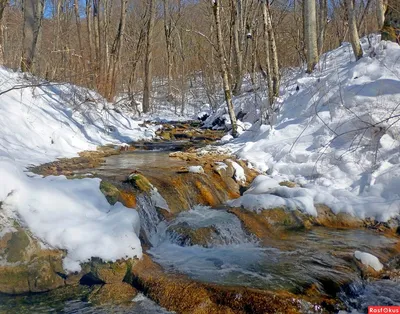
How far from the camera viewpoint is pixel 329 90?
8.59m

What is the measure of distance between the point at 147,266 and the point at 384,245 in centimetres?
293

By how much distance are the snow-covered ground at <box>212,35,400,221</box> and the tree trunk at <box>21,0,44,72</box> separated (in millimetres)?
6188

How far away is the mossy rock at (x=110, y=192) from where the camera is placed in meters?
4.99

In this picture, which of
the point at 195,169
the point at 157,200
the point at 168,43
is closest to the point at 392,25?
the point at 195,169

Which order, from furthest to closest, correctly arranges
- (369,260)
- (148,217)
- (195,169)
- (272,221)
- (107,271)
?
(195,169) < (272,221) < (148,217) < (369,260) < (107,271)

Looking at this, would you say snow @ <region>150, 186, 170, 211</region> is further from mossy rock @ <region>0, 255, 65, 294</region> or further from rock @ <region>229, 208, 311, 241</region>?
mossy rock @ <region>0, 255, 65, 294</region>

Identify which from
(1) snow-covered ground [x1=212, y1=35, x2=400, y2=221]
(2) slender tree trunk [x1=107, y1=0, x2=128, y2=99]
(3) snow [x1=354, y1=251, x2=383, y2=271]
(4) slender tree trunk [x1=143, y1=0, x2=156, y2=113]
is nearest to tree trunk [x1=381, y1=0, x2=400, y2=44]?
(1) snow-covered ground [x1=212, y1=35, x2=400, y2=221]

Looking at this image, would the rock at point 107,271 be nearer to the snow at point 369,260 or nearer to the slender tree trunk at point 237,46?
the snow at point 369,260

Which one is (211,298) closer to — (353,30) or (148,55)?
(353,30)

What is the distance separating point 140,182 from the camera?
5.73 meters

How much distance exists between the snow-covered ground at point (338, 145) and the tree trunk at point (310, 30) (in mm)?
1169

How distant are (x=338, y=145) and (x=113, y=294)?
16.6 feet

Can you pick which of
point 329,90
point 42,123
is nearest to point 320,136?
point 329,90

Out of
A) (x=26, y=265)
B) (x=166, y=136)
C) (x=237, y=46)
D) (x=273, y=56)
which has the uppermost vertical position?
(x=237, y=46)
